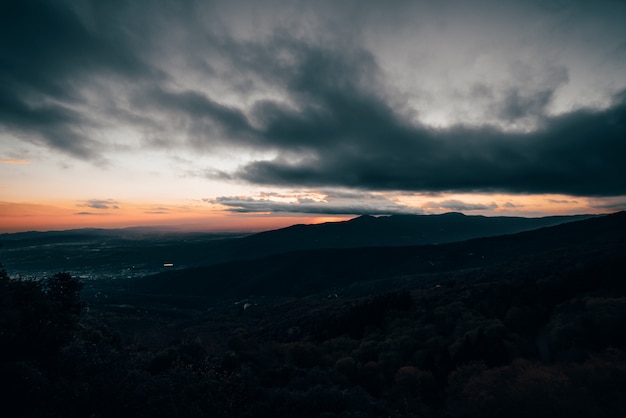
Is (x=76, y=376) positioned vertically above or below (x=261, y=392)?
above

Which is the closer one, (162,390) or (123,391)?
(123,391)

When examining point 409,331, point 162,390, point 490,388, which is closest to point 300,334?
point 409,331

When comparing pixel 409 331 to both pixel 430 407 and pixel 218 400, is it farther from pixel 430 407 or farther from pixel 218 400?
pixel 218 400

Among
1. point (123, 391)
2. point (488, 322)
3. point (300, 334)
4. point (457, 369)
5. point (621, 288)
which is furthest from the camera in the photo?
point (300, 334)

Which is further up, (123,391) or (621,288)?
(123,391)

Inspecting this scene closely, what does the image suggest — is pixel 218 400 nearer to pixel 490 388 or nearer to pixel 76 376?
pixel 76 376

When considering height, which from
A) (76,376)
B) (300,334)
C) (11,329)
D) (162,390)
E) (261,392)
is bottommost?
(300,334)

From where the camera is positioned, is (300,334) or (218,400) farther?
(300,334)

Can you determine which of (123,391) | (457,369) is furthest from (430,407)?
(123,391)

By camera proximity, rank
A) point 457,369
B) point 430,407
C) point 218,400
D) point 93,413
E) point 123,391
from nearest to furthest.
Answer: point 93,413
point 123,391
point 218,400
point 430,407
point 457,369
